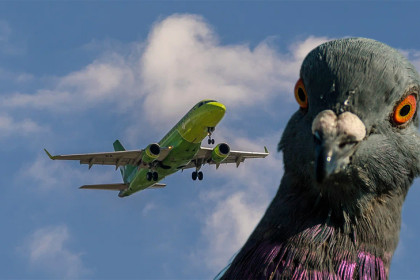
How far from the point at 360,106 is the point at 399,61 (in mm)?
501

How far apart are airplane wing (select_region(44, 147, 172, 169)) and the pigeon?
42255 millimetres

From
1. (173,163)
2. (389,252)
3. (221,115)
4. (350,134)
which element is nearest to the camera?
(350,134)

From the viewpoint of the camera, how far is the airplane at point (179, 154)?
42.2 metres

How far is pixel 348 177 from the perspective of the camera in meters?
4.00

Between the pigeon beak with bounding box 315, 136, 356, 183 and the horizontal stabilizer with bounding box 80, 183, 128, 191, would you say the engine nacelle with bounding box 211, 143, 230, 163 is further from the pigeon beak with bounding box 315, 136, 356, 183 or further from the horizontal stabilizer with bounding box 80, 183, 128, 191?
the pigeon beak with bounding box 315, 136, 356, 183

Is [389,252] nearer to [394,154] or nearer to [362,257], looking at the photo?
[362,257]

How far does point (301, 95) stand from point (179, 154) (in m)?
41.4

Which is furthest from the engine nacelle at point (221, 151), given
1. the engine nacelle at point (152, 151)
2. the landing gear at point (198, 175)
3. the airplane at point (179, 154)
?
the engine nacelle at point (152, 151)

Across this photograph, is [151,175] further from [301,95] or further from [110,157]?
[301,95]

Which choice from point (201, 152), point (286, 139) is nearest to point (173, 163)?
point (201, 152)

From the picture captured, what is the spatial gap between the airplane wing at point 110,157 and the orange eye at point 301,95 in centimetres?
4222

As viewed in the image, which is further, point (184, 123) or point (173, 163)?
point (173, 163)

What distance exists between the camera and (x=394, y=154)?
4.20 metres

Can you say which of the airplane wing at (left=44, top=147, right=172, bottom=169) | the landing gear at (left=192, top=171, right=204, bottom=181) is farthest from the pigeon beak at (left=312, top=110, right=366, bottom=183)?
the landing gear at (left=192, top=171, right=204, bottom=181)
